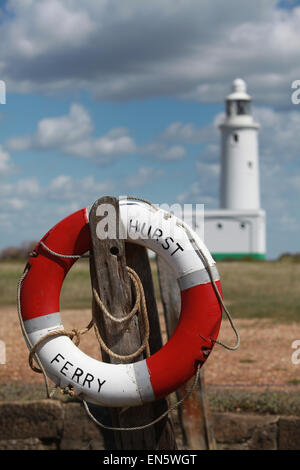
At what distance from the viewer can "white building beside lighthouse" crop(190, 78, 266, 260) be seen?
31797 mm

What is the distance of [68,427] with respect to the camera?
15.3 feet

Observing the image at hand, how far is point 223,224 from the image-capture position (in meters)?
32.2

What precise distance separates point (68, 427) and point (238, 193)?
28491mm

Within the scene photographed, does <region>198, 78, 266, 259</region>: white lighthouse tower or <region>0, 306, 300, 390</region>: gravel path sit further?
<region>198, 78, 266, 259</region>: white lighthouse tower

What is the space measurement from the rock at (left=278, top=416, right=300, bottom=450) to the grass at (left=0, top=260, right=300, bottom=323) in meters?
6.42

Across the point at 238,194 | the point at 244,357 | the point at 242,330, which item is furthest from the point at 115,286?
the point at 238,194

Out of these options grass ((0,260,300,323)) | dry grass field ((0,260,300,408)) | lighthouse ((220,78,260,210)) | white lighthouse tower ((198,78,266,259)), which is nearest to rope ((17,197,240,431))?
dry grass field ((0,260,300,408))

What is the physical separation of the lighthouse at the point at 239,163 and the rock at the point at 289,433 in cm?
2820

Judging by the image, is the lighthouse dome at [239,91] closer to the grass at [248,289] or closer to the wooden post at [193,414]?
the grass at [248,289]

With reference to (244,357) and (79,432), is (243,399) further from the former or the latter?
(244,357)

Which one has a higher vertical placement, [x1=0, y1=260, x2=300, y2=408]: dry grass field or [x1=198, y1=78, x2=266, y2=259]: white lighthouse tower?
[x1=198, y1=78, x2=266, y2=259]: white lighthouse tower

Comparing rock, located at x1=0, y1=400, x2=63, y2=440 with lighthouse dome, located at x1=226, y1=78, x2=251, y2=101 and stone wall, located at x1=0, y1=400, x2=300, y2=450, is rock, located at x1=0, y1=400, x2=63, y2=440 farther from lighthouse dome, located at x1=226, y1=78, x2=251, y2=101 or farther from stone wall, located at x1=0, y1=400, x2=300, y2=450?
lighthouse dome, located at x1=226, y1=78, x2=251, y2=101
